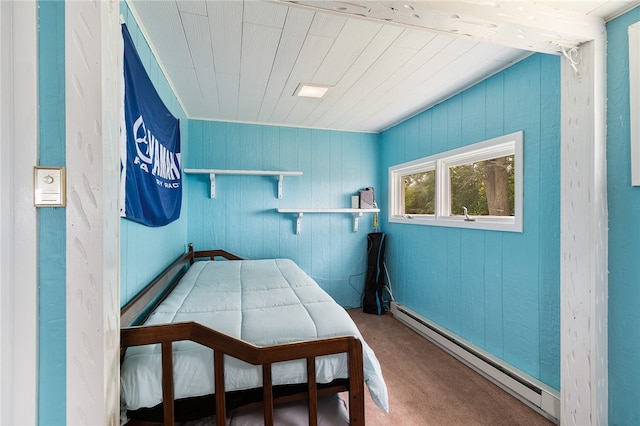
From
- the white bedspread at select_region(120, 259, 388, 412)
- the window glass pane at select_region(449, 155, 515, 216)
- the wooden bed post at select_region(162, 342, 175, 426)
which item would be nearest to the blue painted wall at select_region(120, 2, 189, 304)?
the white bedspread at select_region(120, 259, 388, 412)

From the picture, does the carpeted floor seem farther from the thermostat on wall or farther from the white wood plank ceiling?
the white wood plank ceiling

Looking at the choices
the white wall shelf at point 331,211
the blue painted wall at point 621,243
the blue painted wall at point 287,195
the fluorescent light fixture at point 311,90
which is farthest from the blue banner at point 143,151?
the blue painted wall at point 621,243

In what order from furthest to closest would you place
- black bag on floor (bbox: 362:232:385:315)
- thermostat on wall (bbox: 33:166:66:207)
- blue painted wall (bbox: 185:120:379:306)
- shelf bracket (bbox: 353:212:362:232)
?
shelf bracket (bbox: 353:212:362:232) < black bag on floor (bbox: 362:232:385:315) < blue painted wall (bbox: 185:120:379:306) < thermostat on wall (bbox: 33:166:66:207)

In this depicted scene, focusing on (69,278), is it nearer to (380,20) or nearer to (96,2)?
(96,2)

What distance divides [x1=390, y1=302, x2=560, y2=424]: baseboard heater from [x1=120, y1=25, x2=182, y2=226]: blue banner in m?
2.35

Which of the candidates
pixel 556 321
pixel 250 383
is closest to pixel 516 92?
pixel 556 321

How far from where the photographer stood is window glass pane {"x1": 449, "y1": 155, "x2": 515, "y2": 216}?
1967mm

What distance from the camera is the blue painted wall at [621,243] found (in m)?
1.19

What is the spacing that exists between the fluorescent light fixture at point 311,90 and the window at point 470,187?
117 cm

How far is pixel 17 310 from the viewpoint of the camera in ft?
2.27

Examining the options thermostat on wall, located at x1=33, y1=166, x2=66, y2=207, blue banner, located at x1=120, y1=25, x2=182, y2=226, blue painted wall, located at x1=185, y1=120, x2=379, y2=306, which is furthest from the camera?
blue painted wall, located at x1=185, y1=120, x2=379, y2=306

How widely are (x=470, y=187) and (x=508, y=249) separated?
2.05 ft

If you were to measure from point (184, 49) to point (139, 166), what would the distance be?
797 millimetres

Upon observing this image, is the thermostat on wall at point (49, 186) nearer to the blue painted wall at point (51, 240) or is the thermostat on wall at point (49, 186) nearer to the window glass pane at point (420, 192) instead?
the blue painted wall at point (51, 240)
